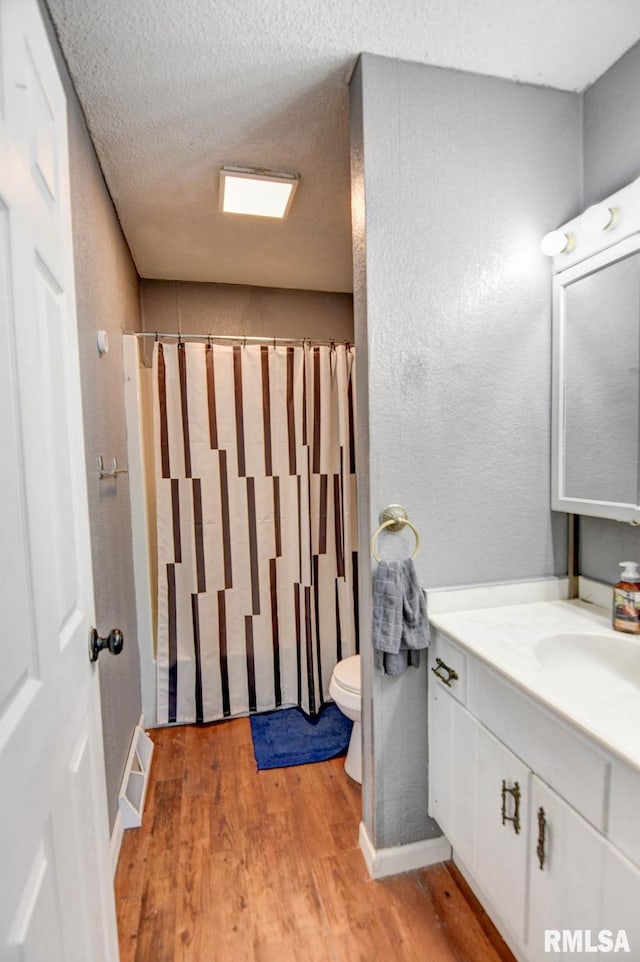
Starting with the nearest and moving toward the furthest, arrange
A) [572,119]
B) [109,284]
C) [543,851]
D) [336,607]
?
[543,851] < [572,119] < [109,284] < [336,607]

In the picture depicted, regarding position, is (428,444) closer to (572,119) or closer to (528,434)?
(528,434)

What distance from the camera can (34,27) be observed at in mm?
769

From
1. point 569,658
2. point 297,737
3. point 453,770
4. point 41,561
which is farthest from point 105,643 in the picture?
point 297,737

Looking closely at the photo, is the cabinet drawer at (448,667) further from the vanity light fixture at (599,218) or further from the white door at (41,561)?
the vanity light fixture at (599,218)

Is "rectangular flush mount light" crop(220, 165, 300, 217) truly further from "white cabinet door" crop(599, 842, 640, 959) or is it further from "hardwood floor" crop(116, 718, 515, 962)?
"hardwood floor" crop(116, 718, 515, 962)

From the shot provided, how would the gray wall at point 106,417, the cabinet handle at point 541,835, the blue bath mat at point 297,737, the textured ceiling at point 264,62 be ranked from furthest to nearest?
the blue bath mat at point 297,737 → the gray wall at point 106,417 → the textured ceiling at point 264,62 → the cabinet handle at point 541,835

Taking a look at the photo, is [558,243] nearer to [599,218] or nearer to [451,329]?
[599,218]

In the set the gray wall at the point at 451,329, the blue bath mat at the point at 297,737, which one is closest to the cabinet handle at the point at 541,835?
the gray wall at the point at 451,329

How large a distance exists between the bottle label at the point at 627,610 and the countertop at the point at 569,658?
3cm

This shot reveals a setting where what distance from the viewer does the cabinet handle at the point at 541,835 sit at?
3.07 ft

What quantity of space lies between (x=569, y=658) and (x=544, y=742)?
34cm

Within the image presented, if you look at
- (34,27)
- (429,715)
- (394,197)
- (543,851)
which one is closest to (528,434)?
(394,197)

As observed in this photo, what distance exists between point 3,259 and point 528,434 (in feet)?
4.59

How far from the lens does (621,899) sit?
0.76 metres
